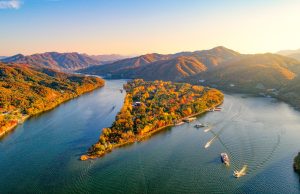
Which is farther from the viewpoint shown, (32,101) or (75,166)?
(32,101)

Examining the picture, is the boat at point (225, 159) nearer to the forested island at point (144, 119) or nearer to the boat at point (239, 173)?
the boat at point (239, 173)

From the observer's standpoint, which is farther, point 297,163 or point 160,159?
point 160,159

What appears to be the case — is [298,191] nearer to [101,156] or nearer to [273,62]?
[101,156]

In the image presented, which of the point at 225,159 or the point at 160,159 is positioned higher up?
the point at 225,159

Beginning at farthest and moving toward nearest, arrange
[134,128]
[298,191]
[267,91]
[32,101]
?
[267,91] → [32,101] → [134,128] → [298,191]

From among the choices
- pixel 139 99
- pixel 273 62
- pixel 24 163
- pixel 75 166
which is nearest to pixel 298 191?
pixel 75 166

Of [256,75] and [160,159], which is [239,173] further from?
[256,75]

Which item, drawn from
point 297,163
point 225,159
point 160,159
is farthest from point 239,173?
point 160,159

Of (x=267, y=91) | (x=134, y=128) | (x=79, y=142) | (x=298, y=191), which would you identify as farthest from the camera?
(x=267, y=91)
